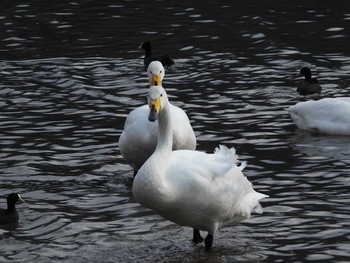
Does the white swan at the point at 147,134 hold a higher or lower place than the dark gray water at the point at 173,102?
higher

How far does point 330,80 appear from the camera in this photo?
67.5 feet

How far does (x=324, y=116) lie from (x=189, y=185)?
6.48 m

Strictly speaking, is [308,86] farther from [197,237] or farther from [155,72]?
[197,237]

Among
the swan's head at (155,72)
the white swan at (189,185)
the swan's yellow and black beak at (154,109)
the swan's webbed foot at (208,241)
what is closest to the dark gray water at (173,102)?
the swan's webbed foot at (208,241)

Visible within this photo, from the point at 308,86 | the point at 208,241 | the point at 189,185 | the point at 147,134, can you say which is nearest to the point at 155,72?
the point at 147,134

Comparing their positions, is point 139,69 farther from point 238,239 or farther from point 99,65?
point 238,239

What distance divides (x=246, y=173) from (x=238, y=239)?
2527mm

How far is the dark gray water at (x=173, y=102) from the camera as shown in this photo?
1224 cm

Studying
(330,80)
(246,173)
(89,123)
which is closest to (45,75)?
(89,123)

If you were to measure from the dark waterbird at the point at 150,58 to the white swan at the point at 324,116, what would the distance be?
183 inches

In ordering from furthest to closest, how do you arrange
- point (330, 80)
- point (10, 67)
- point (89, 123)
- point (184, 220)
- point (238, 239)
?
1. point (10, 67)
2. point (330, 80)
3. point (89, 123)
4. point (238, 239)
5. point (184, 220)

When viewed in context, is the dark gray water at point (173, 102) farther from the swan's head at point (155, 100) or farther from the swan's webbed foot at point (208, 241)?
the swan's head at point (155, 100)

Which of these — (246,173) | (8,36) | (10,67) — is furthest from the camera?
(8,36)

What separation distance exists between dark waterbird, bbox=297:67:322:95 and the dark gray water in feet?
0.96
